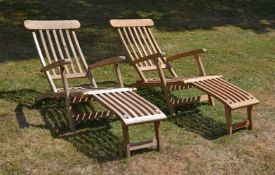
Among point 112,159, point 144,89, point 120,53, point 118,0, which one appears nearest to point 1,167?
point 112,159

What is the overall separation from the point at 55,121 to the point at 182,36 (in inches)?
228

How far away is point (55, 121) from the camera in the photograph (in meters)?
6.37

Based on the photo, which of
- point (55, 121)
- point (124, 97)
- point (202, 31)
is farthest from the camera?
point (202, 31)

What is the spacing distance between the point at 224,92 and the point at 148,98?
1.57 meters

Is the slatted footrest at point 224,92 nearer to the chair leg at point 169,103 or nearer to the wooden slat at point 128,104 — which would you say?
the chair leg at point 169,103

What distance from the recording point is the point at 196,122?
6.64 metres

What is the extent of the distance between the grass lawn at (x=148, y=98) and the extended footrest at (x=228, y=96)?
0.19 metres

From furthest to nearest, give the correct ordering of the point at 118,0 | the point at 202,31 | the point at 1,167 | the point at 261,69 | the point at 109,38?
the point at 118,0, the point at 202,31, the point at 109,38, the point at 261,69, the point at 1,167

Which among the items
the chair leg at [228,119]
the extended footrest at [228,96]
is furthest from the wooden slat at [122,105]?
the chair leg at [228,119]

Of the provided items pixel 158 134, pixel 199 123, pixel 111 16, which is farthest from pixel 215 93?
pixel 111 16

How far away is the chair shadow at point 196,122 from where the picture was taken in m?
6.29

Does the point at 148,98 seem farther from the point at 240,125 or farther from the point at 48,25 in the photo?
the point at 48,25

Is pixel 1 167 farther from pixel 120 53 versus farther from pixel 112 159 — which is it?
pixel 120 53

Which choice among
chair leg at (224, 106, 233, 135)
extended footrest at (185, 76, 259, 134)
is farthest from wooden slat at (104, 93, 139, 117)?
chair leg at (224, 106, 233, 135)
